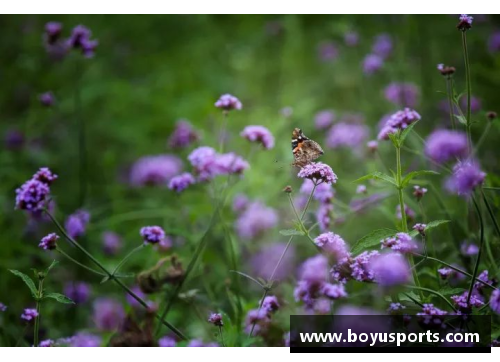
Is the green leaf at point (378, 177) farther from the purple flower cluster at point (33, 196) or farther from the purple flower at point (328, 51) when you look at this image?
the purple flower at point (328, 51)

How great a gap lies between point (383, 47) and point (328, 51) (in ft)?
1.99

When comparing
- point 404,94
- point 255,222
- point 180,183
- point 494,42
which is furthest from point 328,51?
point 180,183

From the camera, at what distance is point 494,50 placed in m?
2.18

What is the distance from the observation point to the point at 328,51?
Result: 123 inches

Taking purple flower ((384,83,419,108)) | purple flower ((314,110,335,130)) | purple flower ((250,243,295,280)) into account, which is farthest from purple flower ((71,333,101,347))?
purple flower ((384,83,419,108))

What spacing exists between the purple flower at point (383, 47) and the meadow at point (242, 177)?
0.03 ft

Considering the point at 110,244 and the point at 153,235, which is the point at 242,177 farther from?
the point at 110,244

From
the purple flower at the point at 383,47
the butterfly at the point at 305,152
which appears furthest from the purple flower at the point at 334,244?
the purple flower at the point at 383,47

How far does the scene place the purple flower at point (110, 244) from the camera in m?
2.20

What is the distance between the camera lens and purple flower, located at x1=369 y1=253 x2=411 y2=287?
124 centimetres

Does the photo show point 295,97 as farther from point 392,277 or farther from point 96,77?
point 392,277

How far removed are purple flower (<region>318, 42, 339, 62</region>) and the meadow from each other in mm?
23

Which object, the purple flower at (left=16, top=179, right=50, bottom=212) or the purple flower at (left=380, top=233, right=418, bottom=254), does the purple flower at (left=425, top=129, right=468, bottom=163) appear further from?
the purple flower at (left=16, top=179, right=50, bottom=212)
